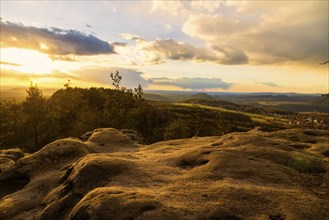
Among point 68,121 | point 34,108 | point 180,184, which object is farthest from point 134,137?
point 68,121

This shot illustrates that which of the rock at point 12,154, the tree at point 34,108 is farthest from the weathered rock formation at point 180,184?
the tree at point 34,108

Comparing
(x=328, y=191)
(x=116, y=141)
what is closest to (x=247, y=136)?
(x=328, y=191)

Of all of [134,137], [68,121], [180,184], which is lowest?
[68,121]

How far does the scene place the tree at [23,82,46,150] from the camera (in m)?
91.8

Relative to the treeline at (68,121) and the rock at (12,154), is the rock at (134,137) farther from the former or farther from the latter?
the treeline at (68,121)

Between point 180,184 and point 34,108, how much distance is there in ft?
269

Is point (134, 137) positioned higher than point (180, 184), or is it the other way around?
point (180, 184)

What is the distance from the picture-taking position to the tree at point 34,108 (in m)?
91.8

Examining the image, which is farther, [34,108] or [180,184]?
[34,108]

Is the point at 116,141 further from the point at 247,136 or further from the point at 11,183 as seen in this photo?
the point at 247,136

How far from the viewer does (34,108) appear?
92375 millimetres

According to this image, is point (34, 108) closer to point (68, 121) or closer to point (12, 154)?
point (68, 121)

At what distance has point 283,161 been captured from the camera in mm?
26750

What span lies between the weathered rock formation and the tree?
60855 mm
